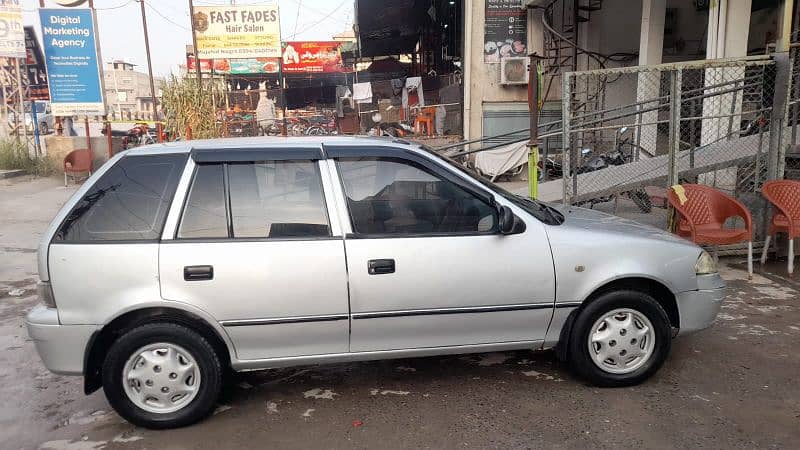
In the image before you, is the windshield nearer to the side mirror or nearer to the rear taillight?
the side mirror

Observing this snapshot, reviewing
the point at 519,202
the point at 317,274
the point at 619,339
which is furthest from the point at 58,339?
the point at 619,339

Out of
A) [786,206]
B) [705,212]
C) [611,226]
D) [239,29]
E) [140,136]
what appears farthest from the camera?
[140,136]

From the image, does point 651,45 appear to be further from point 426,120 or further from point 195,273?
point 195,273

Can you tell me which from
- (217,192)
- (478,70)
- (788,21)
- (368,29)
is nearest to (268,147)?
(217,192)

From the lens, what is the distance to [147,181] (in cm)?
350

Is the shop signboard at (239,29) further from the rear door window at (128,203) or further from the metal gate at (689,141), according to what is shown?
the rear door window at (128,203)

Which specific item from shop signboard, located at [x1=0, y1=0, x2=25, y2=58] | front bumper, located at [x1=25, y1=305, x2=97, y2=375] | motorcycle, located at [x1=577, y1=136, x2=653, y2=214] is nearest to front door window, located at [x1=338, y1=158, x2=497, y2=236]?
front bumper, located at [x1=25, y1=305, x2=97, y2=375]

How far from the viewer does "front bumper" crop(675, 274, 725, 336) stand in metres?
3.83

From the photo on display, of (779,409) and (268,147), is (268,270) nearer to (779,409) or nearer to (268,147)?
(268,147)

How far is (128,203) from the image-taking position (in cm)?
345

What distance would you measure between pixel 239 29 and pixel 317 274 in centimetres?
1623

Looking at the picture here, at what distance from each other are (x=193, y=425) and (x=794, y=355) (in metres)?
4.25

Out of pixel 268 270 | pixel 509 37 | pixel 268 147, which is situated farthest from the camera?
pixel 509 37

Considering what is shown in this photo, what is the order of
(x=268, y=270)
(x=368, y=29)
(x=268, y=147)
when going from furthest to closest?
(x=368, y=29) < (x=268, y=147) < (x=268, y=270)
